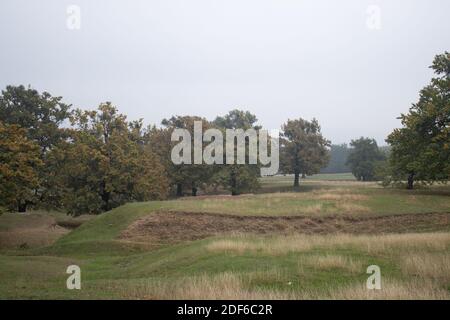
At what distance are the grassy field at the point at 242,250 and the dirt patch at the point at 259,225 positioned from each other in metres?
0.07

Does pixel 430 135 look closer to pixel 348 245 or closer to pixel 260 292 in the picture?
pixel 348 245

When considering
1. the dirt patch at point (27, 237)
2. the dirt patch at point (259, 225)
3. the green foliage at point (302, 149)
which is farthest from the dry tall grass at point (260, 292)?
the green foliage at point (302, 149)

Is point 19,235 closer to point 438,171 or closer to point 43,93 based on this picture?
point 43,93

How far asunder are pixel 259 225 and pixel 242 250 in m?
11.4

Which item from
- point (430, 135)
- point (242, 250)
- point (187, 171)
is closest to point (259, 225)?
point (242, 250)

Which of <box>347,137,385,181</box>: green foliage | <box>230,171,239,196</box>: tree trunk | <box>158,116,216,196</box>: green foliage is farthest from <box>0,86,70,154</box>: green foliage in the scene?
<box>347,137,385,181</box>: green foliage

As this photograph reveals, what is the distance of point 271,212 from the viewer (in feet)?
100

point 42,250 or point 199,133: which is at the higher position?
point 199,133

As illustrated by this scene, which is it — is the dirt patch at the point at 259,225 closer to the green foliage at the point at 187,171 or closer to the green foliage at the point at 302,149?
the green foliage at the point at 187,171

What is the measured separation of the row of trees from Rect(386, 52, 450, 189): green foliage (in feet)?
76.6

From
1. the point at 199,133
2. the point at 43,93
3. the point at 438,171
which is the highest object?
the point at 43,93
